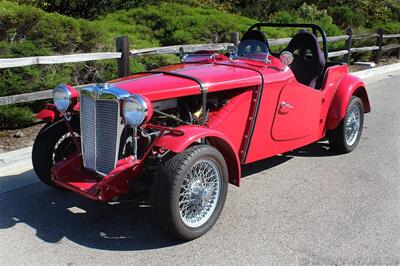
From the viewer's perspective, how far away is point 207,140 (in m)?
4.29

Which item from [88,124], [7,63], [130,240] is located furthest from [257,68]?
[7,63]

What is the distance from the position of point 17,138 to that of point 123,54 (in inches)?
74.0

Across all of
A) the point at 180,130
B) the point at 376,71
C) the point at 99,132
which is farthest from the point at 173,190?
the point at 376,71

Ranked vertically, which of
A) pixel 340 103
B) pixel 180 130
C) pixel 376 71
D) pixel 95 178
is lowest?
pixel 376 71

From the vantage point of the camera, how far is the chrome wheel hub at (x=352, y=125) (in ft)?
20.5

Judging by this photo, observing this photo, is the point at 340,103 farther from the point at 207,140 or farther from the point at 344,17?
the point at 344,17

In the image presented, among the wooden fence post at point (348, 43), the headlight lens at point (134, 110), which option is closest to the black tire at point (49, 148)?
the headlight lens at point (134, 110)

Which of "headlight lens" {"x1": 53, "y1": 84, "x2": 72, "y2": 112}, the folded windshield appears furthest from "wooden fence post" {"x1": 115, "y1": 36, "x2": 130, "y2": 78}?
"headlight lens" {"x1": 53, "y1": 84, "x2": 72, "y2": 112}

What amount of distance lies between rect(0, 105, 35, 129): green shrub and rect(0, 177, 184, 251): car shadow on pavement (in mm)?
1867

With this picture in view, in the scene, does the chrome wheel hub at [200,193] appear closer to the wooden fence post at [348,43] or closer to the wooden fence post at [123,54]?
the wooden fence post at [123,54]

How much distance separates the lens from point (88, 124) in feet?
13.8

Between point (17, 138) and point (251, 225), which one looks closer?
point (251, 225)

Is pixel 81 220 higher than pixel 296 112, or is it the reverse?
pixel 296 112

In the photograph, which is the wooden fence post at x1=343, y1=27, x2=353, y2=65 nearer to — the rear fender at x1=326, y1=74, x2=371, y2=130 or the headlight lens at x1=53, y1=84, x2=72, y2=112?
the rear fender at x1=326, y1=74, x2=371, y2=130
